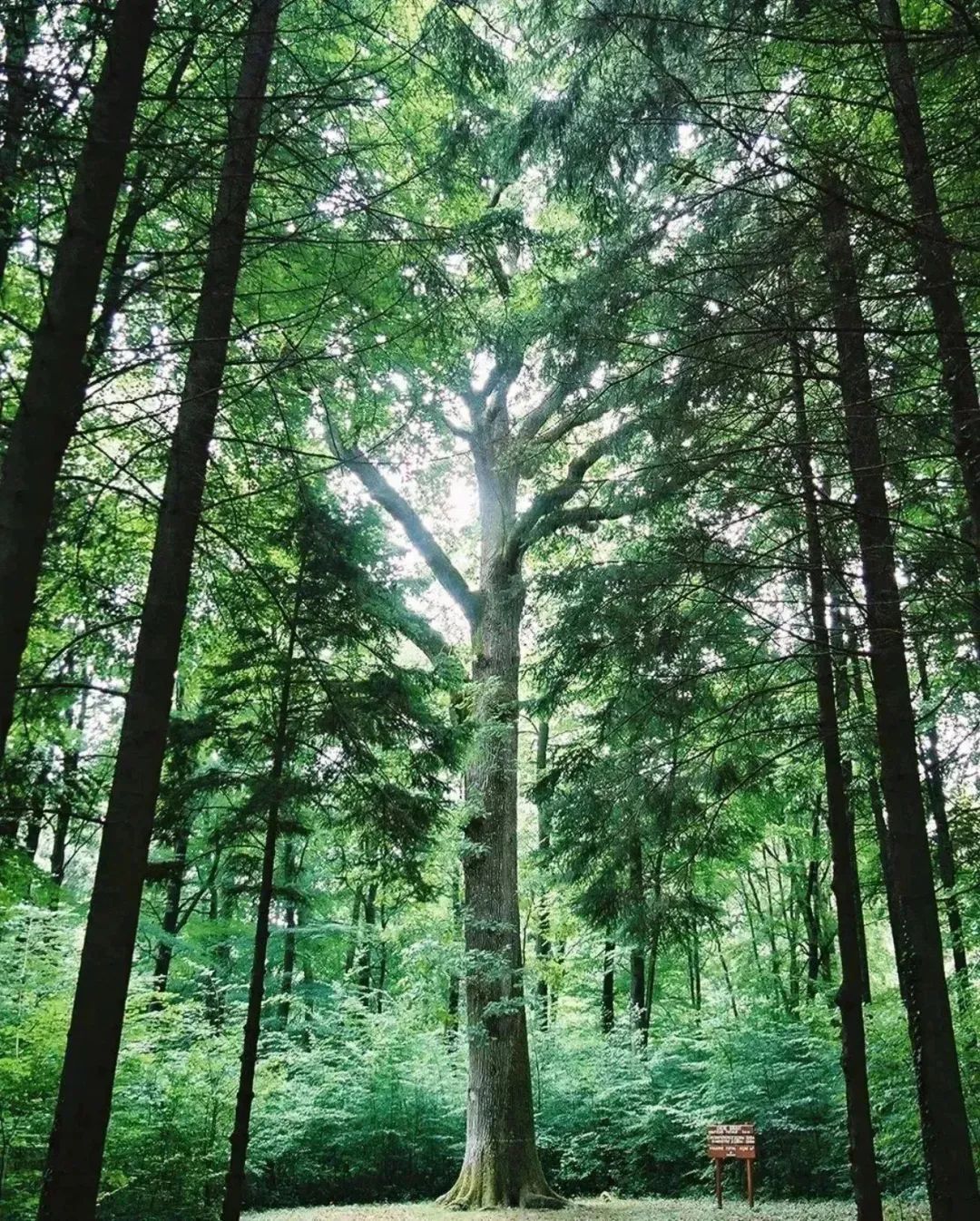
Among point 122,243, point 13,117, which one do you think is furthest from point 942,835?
point 13,117

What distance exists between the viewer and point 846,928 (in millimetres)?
6891

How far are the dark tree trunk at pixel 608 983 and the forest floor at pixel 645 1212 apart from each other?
18.9 ft

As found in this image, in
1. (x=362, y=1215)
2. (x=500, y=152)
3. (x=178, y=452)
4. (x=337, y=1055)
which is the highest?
(x=500, y=152)

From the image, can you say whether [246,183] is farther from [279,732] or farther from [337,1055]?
[337,1055]

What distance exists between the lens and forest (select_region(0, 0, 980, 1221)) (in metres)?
3.64

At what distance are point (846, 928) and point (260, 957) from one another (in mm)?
4272

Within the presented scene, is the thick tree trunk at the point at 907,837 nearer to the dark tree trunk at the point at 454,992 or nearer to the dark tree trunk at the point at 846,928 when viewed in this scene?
the dark tree trunk at the point at 846,928

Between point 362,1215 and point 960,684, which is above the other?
point 960,684

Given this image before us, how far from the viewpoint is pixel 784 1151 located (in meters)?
12.5

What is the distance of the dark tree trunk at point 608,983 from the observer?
17.5m

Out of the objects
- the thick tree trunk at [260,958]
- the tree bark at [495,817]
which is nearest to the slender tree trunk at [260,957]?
the thick tree trunk at [260,958]

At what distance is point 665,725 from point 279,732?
321cm

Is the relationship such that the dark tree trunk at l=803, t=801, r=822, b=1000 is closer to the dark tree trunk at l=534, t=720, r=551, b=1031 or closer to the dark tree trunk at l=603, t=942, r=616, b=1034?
the dark tree trunk at l=603, t=942, r=616, b=1034

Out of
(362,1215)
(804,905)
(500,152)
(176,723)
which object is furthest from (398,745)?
(804,905)
